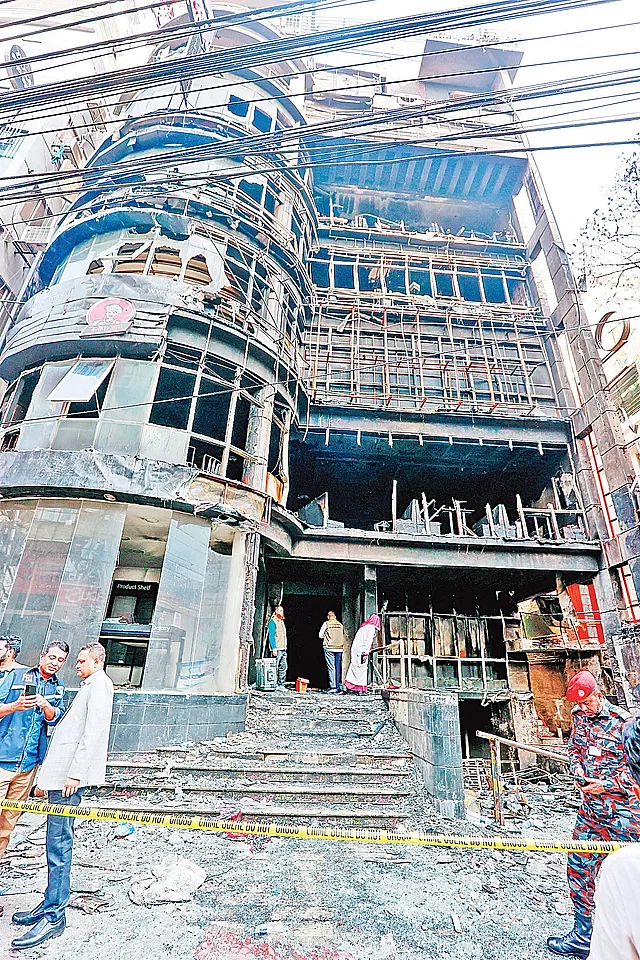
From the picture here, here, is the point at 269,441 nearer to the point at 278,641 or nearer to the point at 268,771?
the point at 278,641

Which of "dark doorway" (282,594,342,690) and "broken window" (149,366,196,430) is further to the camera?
"dark doorway" (282,594,342,690)

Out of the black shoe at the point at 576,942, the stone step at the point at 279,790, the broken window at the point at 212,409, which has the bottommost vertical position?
the black shoe at the point at 576,942

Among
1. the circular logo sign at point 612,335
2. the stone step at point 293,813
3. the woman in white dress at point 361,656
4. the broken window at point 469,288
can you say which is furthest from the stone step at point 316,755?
the broken window at point 469,288

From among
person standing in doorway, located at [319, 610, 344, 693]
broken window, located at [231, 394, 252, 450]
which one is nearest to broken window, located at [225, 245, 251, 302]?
broken window, located at [231, 394, 252, 450]

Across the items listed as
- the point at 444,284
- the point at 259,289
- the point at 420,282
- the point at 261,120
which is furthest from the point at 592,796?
the point at 444,284

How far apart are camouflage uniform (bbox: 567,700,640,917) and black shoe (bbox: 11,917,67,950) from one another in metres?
3.92

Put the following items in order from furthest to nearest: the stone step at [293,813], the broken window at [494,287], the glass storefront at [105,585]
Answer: the broken window at [494,287] → the glass storefront at [105,585] → the stone step at [293,813]

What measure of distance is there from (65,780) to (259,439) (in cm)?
1072

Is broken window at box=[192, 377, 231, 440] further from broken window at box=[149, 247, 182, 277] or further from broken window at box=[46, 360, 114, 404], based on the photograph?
broken window at box=[149, 247, 182, 277]

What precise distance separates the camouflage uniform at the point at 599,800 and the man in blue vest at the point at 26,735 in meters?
4.30

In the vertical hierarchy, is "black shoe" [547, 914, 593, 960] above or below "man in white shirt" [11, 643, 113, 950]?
below

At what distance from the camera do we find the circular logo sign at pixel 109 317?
1262 centimetres

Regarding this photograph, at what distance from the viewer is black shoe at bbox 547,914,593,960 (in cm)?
353

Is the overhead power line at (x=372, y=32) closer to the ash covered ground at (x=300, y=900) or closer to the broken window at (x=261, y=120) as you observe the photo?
the ash covered ground at (x=300, y=900)
